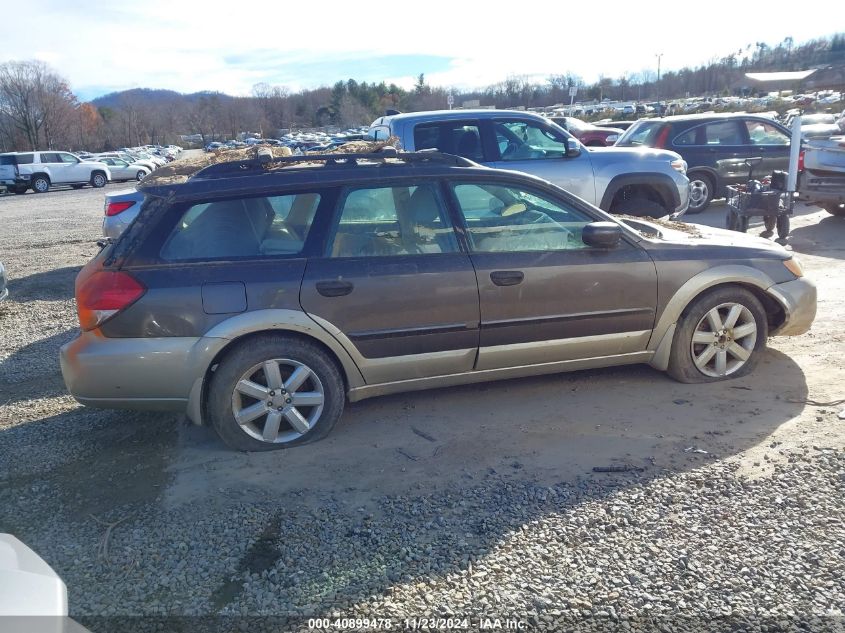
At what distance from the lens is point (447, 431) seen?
4367 millimetres

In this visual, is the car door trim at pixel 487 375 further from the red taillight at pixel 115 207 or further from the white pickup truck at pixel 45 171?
the white pickup truck at pixel 45 171

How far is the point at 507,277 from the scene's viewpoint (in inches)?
173

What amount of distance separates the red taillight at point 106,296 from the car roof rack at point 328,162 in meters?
0.91

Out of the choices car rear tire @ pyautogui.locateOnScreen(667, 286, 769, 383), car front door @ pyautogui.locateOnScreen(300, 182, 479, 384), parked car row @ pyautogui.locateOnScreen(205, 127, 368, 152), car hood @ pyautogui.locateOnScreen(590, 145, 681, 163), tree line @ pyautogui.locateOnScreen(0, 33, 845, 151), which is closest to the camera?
car front door @ pyautogui.locateOnScreen(300, 182, 479, 384)

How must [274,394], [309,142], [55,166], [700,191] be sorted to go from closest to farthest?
[274,394] < [700,191] < [55,166] < [309,142]

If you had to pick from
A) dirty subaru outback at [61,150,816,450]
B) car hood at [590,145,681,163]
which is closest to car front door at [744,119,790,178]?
car hood at [590,145,681,163]

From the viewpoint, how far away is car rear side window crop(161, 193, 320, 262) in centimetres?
415

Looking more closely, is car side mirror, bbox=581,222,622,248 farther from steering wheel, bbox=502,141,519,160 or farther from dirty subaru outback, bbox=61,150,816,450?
steering wheel, bbox=502,141,519,160

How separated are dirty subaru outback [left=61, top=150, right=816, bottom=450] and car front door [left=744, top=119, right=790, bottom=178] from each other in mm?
9073

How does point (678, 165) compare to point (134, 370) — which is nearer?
point (134, 370)

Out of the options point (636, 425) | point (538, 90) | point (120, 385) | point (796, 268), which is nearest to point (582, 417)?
point (636, 425)

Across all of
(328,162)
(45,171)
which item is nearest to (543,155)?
(328,162)

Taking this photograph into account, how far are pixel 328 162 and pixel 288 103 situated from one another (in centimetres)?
10572

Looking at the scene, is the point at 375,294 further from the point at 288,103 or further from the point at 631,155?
the point at 288,103
